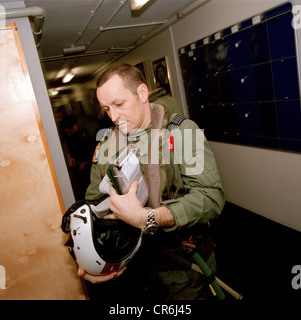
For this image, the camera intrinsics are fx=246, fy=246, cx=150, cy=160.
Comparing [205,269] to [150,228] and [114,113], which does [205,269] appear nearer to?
[150,228]

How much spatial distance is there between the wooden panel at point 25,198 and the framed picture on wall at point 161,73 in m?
3.10

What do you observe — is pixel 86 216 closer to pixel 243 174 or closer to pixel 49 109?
pixel 49 109

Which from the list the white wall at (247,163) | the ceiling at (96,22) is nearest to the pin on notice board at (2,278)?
the ceiling at (96,22)

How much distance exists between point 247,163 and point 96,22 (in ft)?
9.63

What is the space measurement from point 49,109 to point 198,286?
1644mm

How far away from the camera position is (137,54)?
17.8ft

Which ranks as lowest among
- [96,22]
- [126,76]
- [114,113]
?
[114,113]

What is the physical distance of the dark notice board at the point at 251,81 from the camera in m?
2.44

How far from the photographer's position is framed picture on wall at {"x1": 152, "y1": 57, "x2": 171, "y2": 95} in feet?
14.6

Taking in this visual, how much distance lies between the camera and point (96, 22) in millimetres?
3574

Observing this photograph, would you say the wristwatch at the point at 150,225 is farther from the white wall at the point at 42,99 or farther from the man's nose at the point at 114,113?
the white wall at the point at 42,99

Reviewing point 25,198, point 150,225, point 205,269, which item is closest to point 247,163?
point 205,269

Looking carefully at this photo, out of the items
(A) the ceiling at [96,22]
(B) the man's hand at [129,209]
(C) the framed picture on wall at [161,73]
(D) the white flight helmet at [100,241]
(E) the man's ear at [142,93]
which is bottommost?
(D) the white flight helmet at [100,241]

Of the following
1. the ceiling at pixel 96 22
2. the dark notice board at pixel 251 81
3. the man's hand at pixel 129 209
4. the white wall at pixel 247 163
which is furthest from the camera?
the ceiling at pixel 96 22
